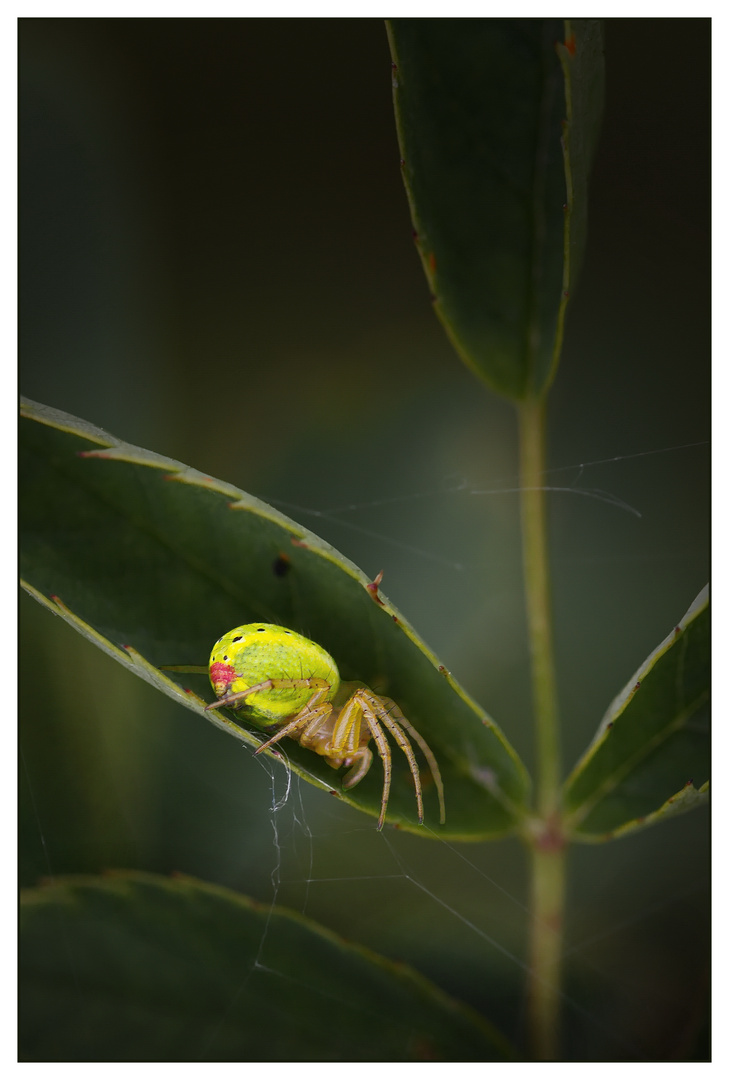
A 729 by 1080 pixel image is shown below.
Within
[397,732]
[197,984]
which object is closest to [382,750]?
[397,732]

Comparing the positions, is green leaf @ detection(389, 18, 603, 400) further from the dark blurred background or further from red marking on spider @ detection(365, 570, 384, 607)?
red marking on spider @ detection(365, 570, 384, 607)

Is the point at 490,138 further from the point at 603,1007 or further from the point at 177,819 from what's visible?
the point at 603,1007

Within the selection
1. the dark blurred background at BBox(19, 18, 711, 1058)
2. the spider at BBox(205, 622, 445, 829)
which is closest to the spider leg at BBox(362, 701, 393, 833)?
the spider at BBox(205, 622, 445, 829)

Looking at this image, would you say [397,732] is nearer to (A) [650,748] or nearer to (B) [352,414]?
(A) [650,748]

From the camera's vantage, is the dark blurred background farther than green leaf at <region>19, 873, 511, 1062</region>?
Yes

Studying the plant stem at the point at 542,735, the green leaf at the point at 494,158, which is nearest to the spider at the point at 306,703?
the plant stem at the point at 542,735

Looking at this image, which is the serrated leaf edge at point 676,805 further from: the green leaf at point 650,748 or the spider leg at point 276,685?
the spider leg at point 276,685
